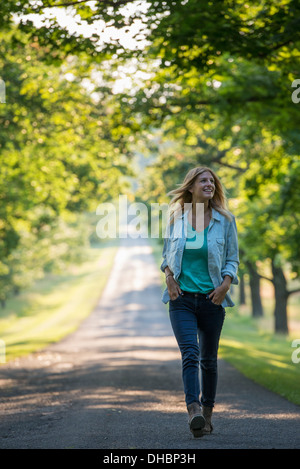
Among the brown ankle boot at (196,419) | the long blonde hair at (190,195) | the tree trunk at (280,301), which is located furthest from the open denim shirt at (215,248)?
the tree trunk at (280,301)

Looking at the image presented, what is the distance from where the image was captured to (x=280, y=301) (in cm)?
2933

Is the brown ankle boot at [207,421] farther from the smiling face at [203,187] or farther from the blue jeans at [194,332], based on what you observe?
the smiling face at [203,187]

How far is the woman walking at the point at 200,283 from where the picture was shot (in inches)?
193

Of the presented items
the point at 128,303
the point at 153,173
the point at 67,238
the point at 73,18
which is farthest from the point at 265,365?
the point at 67,238

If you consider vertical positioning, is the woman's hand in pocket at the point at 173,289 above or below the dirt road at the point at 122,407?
above

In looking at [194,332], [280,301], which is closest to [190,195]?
[194,332]

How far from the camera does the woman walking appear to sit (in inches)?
193

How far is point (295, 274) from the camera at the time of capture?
1905 cm

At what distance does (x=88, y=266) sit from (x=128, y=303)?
36027 mm

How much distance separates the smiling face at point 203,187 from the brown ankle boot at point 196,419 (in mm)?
1719

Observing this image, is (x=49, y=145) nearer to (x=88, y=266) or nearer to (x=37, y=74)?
(x=37, y=74)

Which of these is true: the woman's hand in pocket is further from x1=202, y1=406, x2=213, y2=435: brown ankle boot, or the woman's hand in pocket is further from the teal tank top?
x1=202, y1=406, x2=213, y2=435: brown ankle boot

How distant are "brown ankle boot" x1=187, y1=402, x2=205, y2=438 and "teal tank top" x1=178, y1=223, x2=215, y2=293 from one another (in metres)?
0.92

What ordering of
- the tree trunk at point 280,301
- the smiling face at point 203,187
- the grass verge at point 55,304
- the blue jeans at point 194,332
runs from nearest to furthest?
the blue jeans at point 194,332 → the smiling face at point 203,187 → the tree trunk at point 280,301 → the grass verge at point 55,304
